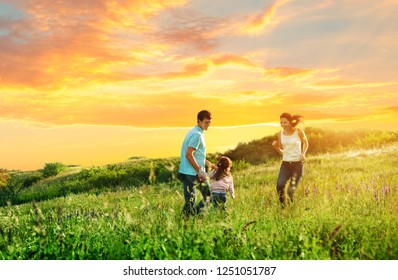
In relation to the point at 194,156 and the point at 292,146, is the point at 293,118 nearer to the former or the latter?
the point at 292,146

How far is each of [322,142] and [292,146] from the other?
1927 centimetres

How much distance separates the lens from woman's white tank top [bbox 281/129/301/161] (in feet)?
34.7

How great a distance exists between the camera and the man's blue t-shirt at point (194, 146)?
29.4ft

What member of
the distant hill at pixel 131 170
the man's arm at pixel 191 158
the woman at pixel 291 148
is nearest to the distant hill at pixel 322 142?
the distant hill at pixel 131 170

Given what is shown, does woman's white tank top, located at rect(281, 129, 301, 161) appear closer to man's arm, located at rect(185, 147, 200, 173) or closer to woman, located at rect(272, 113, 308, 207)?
woman, located at rect(272, 113, 308, 207)

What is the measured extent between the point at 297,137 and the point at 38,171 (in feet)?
84.9

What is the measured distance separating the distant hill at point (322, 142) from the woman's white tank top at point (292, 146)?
16.5 metres

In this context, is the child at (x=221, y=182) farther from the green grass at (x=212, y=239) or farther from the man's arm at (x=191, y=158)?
the green grass at (x=212, y=239)

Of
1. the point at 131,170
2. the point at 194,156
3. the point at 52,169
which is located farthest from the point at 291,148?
the point at 52,169

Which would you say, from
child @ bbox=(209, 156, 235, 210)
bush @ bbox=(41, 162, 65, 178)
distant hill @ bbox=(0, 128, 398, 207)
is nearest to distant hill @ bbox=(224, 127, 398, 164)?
distant hill @ bbox=(0, 128, 398, 207)

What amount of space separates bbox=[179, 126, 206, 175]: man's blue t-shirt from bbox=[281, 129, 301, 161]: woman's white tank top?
89.7 inches

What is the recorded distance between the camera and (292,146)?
10648 mm
